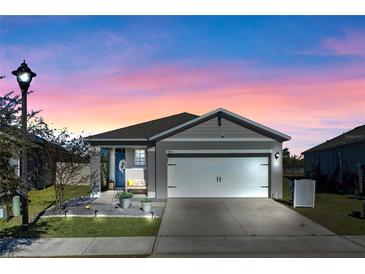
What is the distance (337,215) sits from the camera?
47.3 ft

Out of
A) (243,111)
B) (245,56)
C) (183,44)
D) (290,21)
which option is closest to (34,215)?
(183,44)

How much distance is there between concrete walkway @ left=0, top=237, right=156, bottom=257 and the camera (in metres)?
8.98

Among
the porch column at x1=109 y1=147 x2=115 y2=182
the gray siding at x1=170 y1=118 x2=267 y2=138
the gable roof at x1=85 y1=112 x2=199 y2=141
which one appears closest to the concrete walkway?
the gray siding at x1=170 y1=118 x2=267 y2=138

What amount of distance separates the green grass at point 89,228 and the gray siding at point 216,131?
6.47 m

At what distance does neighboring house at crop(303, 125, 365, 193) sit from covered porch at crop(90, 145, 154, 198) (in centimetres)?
1133

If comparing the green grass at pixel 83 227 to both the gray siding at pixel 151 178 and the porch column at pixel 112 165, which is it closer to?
the gray siding at pixel 151 178

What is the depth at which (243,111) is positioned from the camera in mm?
22109

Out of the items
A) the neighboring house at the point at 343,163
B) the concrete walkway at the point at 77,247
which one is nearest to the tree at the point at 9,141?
the concrete walkway at the point at 77,247

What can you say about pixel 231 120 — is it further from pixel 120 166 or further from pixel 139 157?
pixel 120 166

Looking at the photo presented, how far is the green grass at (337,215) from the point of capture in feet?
38.6

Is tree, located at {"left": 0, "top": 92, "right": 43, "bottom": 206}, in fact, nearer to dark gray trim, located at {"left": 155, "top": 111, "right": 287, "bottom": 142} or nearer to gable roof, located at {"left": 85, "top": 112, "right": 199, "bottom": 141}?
dark gray trim, located at {"left": 155, "top": 111, "right": 287, "bottom": 142}

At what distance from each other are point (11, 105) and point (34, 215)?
9464mm
